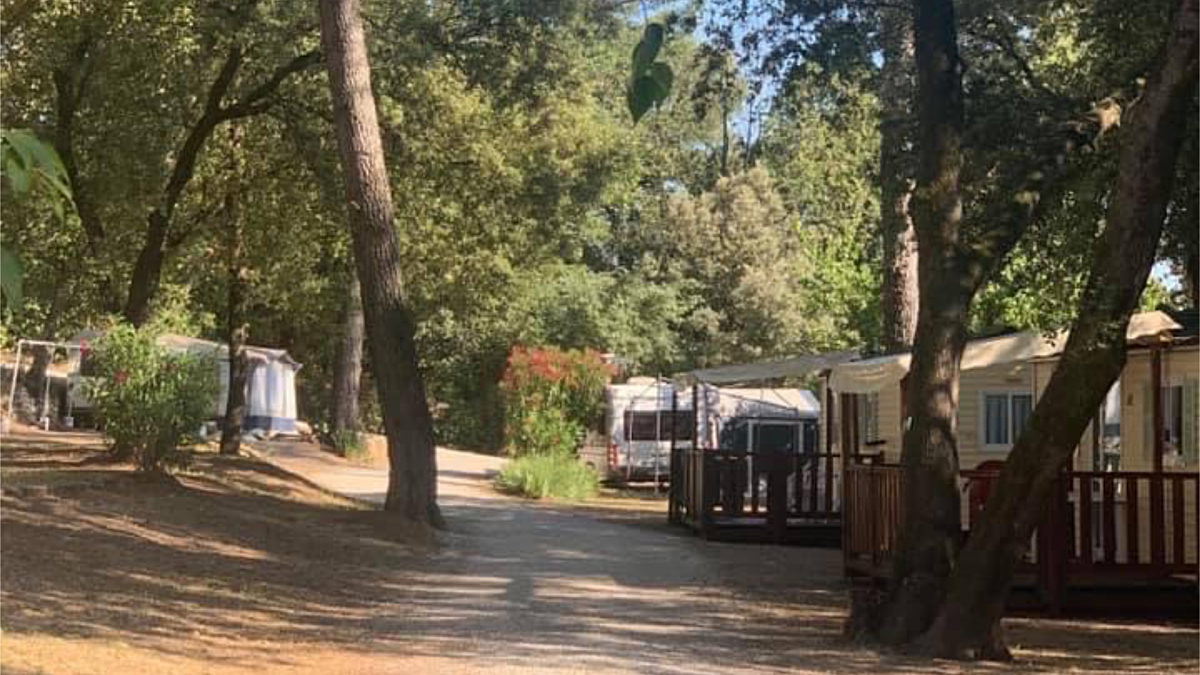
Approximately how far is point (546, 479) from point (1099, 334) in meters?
17.6

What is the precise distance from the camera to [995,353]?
515 inches

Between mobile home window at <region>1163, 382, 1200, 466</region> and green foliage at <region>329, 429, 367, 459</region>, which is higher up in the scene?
mobile home window at <region>1163, 382, 1200, 466</region>

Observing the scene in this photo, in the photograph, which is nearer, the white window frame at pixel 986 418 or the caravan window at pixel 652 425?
the white window frame at pixel 986 418

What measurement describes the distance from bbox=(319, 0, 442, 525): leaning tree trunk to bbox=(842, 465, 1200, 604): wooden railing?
6.28 metres

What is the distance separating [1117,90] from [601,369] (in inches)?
867

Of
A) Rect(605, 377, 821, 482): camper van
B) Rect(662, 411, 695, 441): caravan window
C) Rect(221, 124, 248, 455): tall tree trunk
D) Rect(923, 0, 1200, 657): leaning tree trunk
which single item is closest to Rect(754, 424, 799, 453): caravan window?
Rect(605, 377, 821, 482): camper van

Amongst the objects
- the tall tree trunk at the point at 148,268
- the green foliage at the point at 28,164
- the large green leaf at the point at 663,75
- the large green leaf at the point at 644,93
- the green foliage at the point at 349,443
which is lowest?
the green foliage at the point at 349,443

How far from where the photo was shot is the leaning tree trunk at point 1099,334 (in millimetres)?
7969

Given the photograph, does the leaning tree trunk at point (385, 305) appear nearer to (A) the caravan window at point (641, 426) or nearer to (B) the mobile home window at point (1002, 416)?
(B) the mobile home window at point (1002, 416)

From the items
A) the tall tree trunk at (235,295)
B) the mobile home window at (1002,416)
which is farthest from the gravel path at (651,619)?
the tall tree trunk at (235,295)

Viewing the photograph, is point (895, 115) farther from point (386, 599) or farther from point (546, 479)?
point (546, 479)

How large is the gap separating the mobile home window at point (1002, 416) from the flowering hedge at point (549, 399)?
1259 cm

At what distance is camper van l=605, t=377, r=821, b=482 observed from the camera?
29953 mm

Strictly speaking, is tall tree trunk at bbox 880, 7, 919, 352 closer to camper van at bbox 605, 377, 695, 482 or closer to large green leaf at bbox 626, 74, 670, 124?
large green leaf at bbox 626, 74, 670, 124
